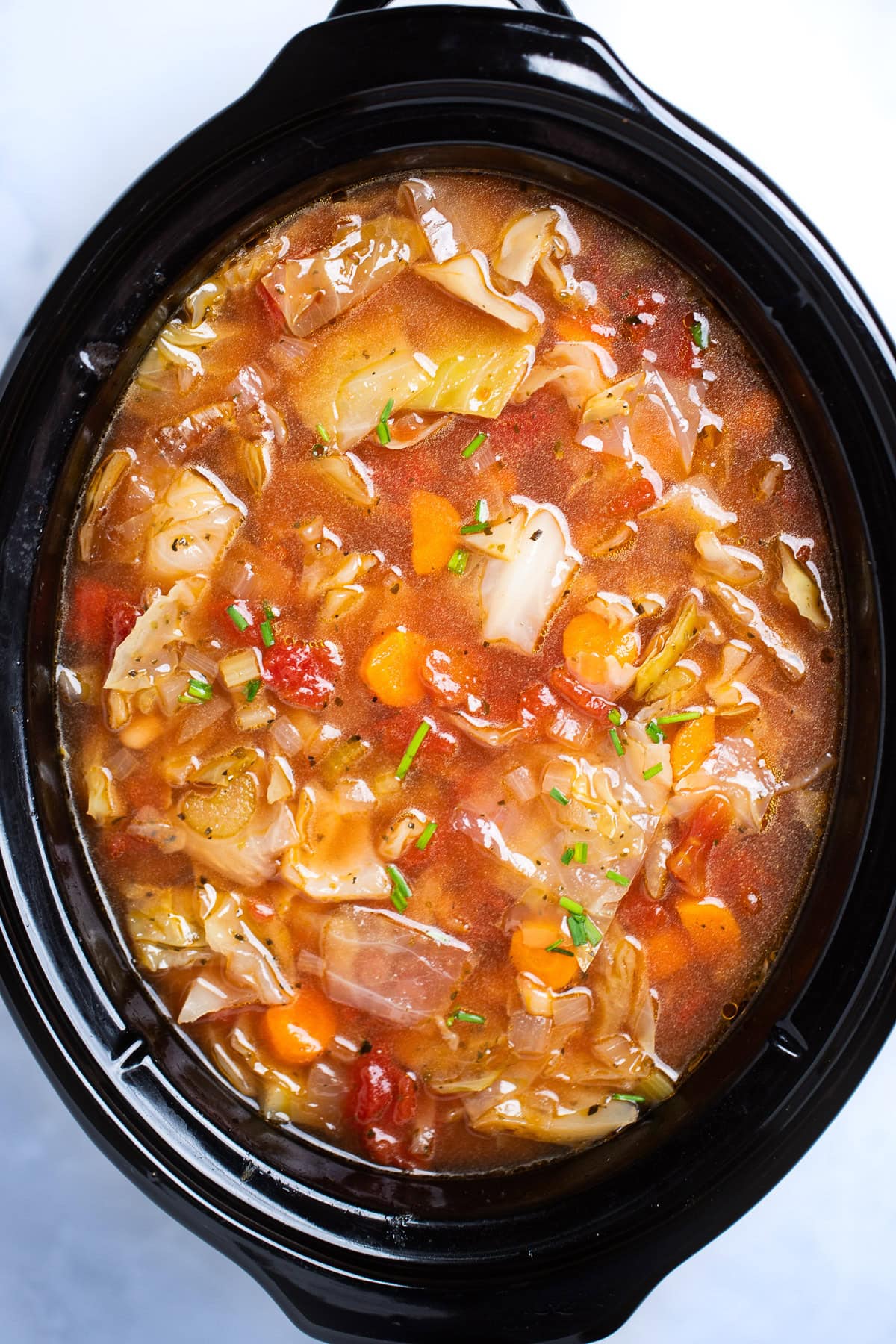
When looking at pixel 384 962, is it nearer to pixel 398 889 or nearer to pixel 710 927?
pixel 398 889

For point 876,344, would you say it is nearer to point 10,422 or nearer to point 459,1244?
point 10,422

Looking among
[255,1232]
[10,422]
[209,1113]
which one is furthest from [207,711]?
[255,1232]

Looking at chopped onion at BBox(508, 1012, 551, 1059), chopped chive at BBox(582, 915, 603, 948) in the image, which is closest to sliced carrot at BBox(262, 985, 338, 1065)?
chopped onion at BBox(508, 1012, 551, 1059)

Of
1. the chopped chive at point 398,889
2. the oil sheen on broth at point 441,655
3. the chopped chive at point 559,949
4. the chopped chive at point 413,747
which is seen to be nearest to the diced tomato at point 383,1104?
the oil sheen on broth at point 441,655

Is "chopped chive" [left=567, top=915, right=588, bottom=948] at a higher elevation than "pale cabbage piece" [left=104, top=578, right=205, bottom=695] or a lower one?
lower

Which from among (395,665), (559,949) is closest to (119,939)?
(395,665)

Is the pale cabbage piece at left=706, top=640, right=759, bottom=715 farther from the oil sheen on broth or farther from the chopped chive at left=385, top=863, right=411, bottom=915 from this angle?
the chopped chive at left=385, top=863, right=411, bottom=915

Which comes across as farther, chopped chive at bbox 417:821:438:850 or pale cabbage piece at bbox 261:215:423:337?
chopped chive at bbox 417:821:438:850
